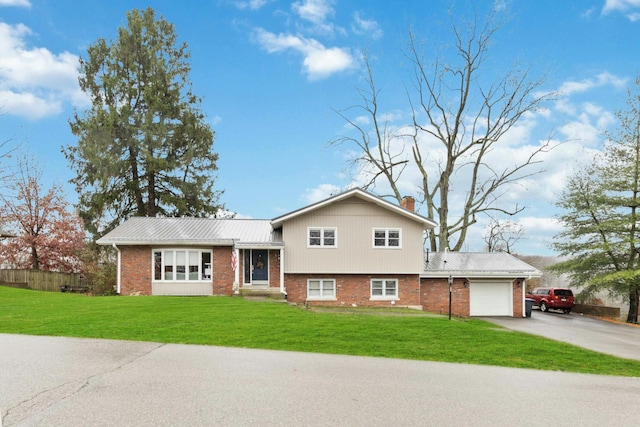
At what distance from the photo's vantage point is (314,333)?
1356 centimetres

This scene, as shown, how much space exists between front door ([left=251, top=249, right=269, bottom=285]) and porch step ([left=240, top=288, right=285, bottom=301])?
89cm

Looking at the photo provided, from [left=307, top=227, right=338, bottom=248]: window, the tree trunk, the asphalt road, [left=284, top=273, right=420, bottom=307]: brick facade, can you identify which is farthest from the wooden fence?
the tree trunk

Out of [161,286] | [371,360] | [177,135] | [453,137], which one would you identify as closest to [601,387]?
[371,360]

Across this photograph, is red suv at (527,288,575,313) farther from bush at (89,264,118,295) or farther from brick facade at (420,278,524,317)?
bush at (89,264,118,295)

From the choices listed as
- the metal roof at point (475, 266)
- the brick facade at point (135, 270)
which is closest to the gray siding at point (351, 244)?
the metal roof at point (475, 266)

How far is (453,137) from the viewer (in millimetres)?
38500

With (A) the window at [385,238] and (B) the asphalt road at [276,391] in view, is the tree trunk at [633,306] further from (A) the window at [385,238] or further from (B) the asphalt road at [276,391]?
(B) the asphalt road at [276,391]

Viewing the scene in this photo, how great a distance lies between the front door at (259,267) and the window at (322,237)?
2286 millimetres

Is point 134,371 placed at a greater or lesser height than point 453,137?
lesser

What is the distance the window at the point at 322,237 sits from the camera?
25.7 metres

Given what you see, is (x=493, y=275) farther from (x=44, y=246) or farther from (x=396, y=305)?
(x=44, y=246)

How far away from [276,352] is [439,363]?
3.38 meters

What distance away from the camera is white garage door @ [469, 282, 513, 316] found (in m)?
27.3

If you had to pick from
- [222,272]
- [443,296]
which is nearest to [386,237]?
[443,296]
